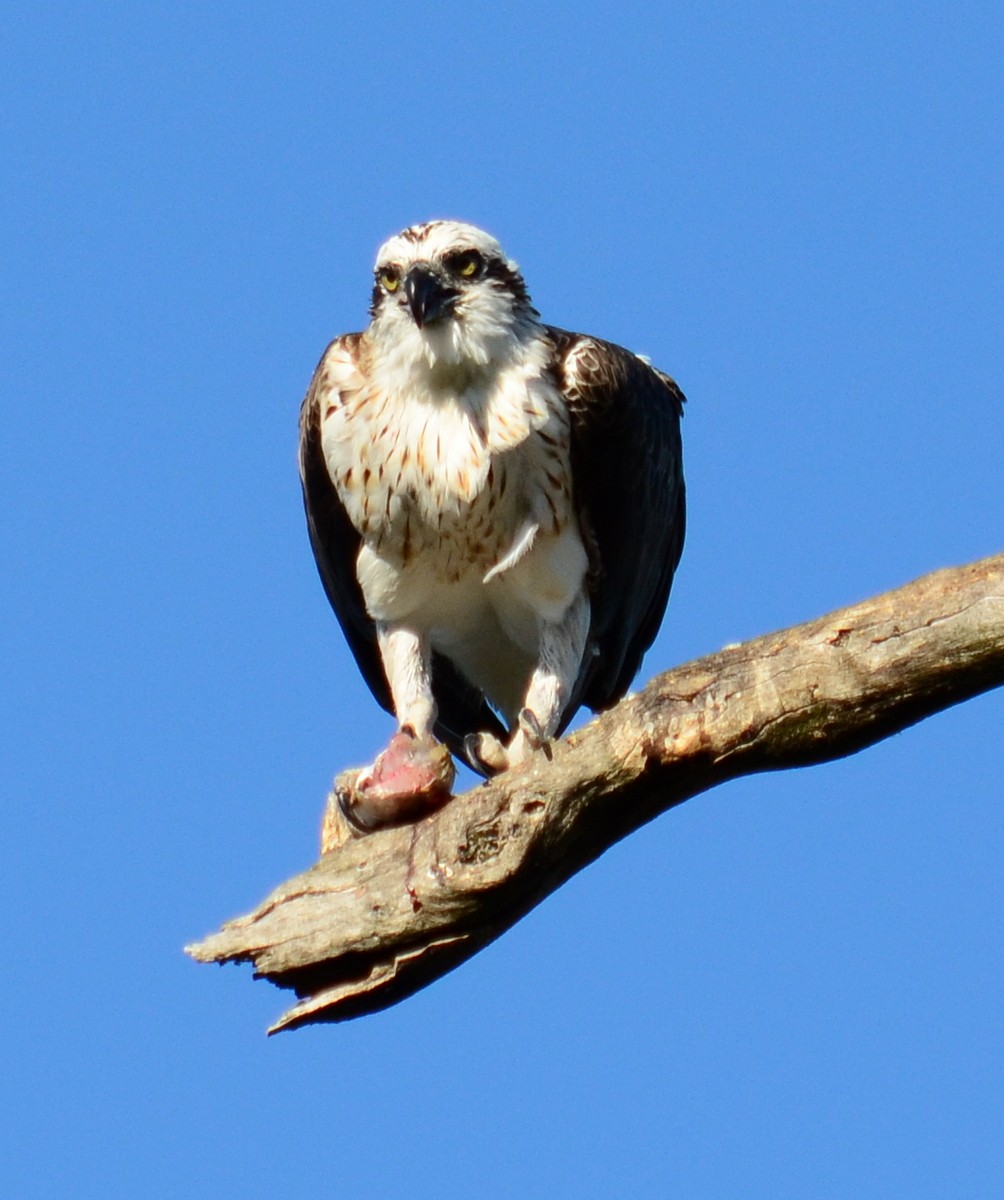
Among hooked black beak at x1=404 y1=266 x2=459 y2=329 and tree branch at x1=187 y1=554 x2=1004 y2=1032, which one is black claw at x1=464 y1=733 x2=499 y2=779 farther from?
hooked black beak at x1=404 y1=266 x2=459 y2=329

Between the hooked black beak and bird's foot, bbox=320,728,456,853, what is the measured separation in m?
2.11

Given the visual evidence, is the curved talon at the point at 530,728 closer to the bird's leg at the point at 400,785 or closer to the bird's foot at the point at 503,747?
the bird's foot at the point at 503,747

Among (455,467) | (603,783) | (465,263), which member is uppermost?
(465,263)

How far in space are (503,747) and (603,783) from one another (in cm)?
262

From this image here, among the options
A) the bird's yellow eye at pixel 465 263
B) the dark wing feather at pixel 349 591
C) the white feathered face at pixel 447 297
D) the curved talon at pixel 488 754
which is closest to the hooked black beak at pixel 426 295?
the white feathered face at pixel 447 297

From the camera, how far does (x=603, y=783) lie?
679 cm

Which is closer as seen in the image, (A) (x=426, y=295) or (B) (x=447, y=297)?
(A) (x=426, y=295)

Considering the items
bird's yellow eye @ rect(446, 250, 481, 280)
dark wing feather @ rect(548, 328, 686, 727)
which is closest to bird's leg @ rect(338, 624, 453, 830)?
dark wing feather @ rect(548, 328, 686, 727)

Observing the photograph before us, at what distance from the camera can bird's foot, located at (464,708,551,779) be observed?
28.8ft

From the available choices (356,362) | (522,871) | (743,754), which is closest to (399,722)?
(356,362)

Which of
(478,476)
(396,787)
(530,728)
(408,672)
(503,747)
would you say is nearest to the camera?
(396,787)

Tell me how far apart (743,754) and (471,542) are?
9.41 ft

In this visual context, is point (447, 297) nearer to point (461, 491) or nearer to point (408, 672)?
point (461, 491)

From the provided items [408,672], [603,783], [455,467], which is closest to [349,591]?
[408,672]
